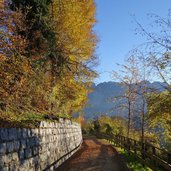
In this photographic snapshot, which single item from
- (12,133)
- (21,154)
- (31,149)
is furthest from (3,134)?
(31,149)

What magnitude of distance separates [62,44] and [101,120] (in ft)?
134

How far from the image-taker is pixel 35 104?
67.0ft

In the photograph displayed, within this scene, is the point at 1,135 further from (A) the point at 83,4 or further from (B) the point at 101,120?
(B) the point at 101,120

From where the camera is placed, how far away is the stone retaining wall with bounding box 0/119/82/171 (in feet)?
31.2

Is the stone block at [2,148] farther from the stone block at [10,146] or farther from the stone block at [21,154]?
the stone block at [21,154]

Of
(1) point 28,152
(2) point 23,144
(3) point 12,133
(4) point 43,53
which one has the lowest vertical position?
(1) point 28,152

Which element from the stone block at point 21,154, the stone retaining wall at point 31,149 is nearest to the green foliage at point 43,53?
the stone retaining wall at point 31,149

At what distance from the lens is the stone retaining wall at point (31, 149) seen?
9508 mm

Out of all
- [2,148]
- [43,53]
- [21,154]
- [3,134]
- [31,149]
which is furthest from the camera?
[43,53]

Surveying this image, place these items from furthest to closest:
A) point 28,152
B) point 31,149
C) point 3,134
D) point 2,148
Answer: point 31,149 < point 28,152 < point 3,134 < point 2,148

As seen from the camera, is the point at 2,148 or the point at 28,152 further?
the point at 28,152

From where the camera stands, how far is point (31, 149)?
12.0 m

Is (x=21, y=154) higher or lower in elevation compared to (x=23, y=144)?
A: lower

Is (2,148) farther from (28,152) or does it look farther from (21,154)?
(28,152)
